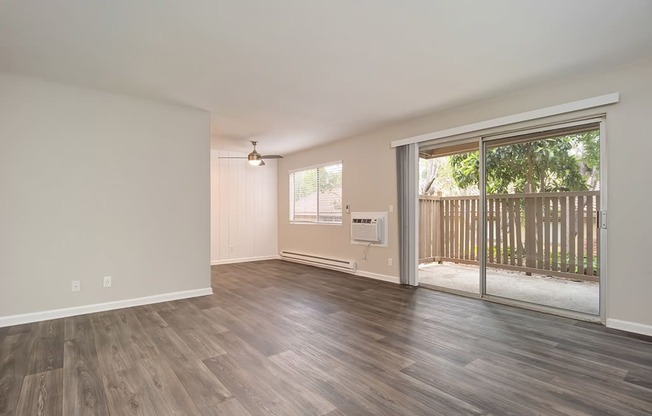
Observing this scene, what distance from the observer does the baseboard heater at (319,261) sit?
5.75m

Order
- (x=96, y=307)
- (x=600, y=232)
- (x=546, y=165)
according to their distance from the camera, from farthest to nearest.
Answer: (x=546, y=165)
(x=96, y=307)
(x=600, y=232)

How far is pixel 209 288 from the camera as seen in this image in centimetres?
432

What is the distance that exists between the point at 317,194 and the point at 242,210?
1724mm

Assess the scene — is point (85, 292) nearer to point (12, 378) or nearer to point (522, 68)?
point (12, 378)

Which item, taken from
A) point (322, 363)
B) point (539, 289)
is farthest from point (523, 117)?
point (322, 363)

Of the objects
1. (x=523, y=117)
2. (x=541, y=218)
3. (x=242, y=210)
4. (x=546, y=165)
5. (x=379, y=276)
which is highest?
(x=523, y=117)

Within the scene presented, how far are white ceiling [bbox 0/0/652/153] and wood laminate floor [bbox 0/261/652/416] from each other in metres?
2.43

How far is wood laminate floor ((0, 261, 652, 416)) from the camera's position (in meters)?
1.82

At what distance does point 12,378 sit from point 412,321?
10.1ft

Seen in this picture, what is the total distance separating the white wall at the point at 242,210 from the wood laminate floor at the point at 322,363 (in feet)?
10.2

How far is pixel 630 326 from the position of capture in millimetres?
2926

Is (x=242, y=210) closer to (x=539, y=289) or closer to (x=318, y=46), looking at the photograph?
(x=318, y=46)

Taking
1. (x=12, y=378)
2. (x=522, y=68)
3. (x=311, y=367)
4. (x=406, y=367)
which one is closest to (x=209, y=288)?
(x=12, y=378)

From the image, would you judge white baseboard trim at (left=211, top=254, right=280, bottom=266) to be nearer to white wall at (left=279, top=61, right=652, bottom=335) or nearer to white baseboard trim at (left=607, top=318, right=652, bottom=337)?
white wall at (left=279, top=61, right=652, bottom=335)
